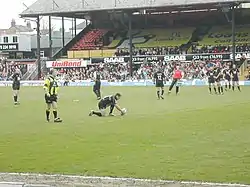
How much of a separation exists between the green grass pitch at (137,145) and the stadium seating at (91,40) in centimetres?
4432

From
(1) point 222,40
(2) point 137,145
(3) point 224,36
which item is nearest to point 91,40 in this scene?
(3) point 224,36

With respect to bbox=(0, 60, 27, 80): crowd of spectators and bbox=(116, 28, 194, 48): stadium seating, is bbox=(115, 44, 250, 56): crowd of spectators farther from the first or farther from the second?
bbox=(0, 60, 27, 80): crowd of spectators

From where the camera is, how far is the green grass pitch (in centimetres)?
1099

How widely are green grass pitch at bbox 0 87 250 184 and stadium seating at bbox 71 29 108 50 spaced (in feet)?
145

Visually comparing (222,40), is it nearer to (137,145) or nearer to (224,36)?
(224,36)

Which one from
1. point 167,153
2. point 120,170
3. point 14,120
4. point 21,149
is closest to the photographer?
point 120,170

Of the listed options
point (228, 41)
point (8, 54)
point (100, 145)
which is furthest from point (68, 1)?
point (100, 145)

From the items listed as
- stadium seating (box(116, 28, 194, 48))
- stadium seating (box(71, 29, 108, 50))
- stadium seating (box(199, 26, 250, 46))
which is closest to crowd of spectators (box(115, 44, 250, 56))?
stadium seating (box(199, 26, 250, 46))

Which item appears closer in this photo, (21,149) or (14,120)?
(21,149)

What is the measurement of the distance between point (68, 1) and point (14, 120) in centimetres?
4234

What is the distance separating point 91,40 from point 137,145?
182 ft

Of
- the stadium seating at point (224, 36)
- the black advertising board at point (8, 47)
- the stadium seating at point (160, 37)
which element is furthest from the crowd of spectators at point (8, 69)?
the stadium seating at point (224, 36)

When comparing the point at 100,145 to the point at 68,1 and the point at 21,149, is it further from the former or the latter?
the point at 68,1

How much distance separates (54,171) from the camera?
11.1 metres
